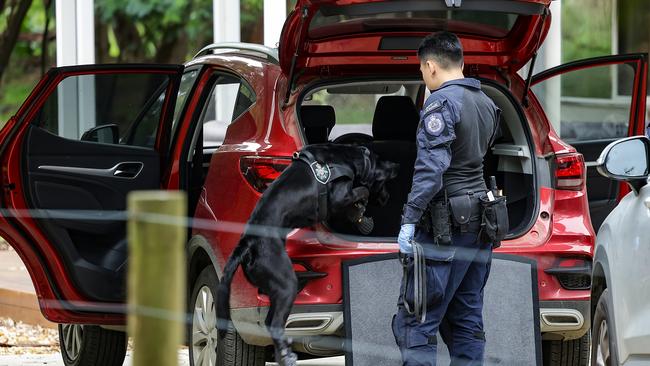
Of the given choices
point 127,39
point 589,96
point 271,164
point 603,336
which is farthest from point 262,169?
point 127,39

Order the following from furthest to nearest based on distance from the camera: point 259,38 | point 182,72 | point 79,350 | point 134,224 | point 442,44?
point 259,38
point 79,350
point 182,72
point 442,44
point 134,224

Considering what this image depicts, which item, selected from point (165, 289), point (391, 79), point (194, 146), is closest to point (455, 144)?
point (391, 79)

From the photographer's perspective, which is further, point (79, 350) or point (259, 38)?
point (259, 38)

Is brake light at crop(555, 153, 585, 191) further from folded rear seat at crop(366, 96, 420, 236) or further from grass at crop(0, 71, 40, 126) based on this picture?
grass at crop(0, 71, 40, 126)

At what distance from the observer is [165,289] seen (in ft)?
11.4

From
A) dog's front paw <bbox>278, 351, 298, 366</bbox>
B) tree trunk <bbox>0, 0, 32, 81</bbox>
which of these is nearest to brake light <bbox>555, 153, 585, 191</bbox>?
dog's front paw <bbox>278, 351, 298, 366</bbox>

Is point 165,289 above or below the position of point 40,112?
below

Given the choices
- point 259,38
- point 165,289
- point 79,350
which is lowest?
point 79,350

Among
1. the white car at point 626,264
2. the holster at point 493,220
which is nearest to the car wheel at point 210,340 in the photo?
the holster at point 493,220

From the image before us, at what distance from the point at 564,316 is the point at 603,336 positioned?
0.68m

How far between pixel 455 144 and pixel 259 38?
13.6 meters

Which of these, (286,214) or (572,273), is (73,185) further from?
(572,273)

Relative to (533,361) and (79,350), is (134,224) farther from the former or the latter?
(79,350)

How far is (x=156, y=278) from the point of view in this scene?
11.4 feet
